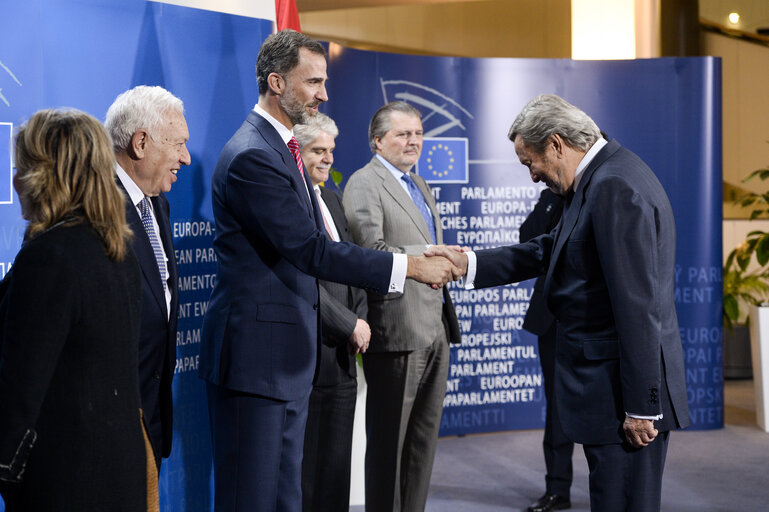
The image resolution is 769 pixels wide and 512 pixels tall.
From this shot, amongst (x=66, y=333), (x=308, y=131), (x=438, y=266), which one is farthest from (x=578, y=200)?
(x=66, y=333)

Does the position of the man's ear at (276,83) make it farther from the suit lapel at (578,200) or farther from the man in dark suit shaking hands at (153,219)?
the suit lapel at (578,200)

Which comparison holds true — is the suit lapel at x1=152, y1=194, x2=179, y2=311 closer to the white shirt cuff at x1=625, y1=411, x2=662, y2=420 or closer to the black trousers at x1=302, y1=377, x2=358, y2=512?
the black trousers at x1=302, y1=377, x2=358, y2=512

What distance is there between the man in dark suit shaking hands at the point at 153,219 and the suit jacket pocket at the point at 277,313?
0.23m

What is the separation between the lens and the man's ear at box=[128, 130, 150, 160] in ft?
7.85

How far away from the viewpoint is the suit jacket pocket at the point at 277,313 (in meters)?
2.49

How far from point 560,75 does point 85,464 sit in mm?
4634

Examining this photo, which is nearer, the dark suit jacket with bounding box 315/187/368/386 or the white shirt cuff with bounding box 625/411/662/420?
the white shirt cuff with bounding box 625/411/662/420

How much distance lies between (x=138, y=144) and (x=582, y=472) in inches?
129

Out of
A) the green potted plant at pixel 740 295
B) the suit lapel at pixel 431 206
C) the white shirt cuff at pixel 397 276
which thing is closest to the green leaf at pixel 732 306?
the green potted plant at pixel 740 295

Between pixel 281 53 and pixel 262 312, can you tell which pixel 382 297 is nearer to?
pixel 262 312

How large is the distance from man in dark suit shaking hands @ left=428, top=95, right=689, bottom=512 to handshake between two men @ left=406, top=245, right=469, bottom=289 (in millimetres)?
480

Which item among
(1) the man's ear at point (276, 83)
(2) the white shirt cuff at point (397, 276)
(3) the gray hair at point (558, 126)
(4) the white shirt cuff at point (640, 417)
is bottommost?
(4) the white shirt cuff at point (640, 417)

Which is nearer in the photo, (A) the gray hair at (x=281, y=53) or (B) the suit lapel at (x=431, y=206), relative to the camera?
(A) the gray hair at (x=281, y=53)

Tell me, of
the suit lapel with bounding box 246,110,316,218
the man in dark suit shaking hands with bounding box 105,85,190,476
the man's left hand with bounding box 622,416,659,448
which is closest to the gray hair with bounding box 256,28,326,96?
the suit lapel with bounding box 246,110,316,218
